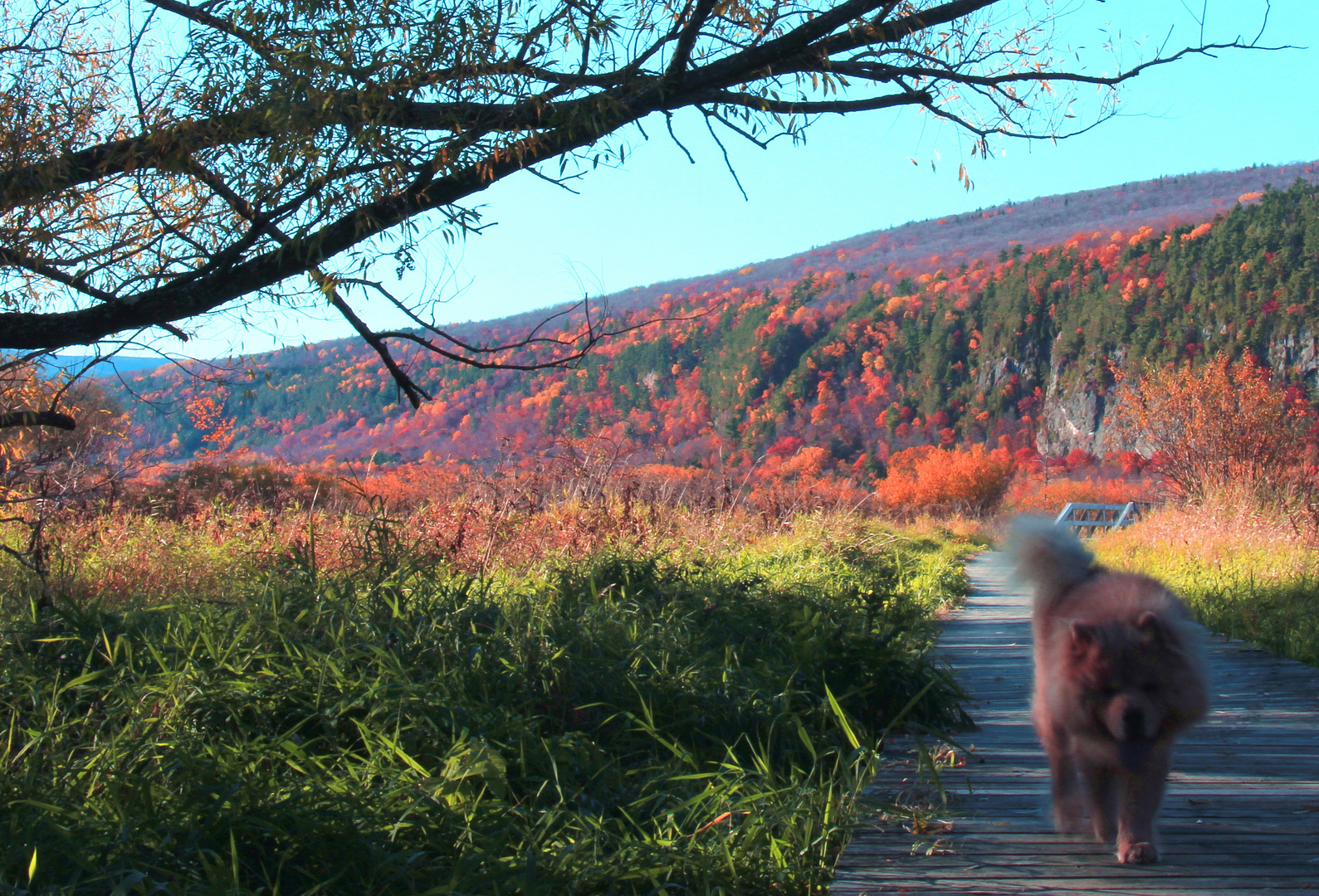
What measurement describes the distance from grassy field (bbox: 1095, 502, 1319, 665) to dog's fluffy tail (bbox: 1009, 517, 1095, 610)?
11.6ft

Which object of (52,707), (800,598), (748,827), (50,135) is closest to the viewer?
(748,827)

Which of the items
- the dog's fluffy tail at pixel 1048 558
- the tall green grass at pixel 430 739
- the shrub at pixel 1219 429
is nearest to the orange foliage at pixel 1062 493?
the shrub at pixel 1219 429

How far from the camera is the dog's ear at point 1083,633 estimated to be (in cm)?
239

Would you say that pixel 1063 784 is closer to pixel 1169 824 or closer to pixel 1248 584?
pixel 1169 824

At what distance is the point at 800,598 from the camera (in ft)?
21.3

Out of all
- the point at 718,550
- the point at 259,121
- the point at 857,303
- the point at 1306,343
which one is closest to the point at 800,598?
the point at 718,550

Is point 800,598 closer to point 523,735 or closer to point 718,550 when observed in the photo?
→ point 718,550

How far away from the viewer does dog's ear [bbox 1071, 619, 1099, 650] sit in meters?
2.39


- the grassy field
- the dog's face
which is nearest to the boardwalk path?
the dog's face

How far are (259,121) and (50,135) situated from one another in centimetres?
169

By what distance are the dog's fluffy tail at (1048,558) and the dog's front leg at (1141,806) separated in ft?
2.02

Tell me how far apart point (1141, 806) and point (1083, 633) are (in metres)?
0.56

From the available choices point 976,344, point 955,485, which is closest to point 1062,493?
point 955,485

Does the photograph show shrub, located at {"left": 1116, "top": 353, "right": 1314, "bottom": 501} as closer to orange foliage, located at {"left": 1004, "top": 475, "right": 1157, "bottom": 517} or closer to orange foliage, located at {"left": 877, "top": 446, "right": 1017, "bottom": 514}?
orange foliage, located at {"left": 877, "top": 446, "right": 1017, "bottom": 514}
